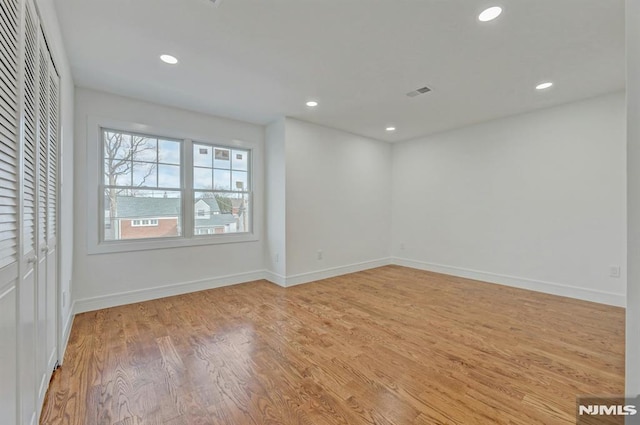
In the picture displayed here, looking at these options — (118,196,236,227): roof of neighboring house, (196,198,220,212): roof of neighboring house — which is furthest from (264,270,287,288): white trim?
(196,198,220,212): roof of neighboring house

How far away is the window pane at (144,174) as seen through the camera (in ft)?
11.5

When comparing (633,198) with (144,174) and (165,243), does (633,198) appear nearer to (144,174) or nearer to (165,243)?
(165,243)

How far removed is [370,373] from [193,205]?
322cm

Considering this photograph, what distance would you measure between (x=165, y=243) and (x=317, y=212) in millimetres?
2269

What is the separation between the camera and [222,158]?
4.26 meters

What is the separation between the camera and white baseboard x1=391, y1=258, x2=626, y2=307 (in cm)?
335

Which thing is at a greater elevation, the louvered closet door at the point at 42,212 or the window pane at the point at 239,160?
the window pane at the point at 239,160

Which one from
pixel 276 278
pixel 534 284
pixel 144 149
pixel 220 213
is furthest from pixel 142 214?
pixel 534 284

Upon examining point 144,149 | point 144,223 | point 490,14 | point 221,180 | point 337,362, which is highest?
point 490,14

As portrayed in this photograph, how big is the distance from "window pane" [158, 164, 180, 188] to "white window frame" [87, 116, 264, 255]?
0.25ft

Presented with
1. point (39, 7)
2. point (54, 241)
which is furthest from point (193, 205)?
point (39, 7)

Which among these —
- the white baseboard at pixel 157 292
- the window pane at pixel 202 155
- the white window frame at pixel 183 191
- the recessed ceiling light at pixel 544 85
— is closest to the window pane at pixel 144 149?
the white window frame at pixel 183 191

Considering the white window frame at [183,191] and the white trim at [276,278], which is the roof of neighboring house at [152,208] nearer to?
the white window frame at [183,191]

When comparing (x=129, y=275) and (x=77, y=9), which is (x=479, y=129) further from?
(x=129, y=275)
